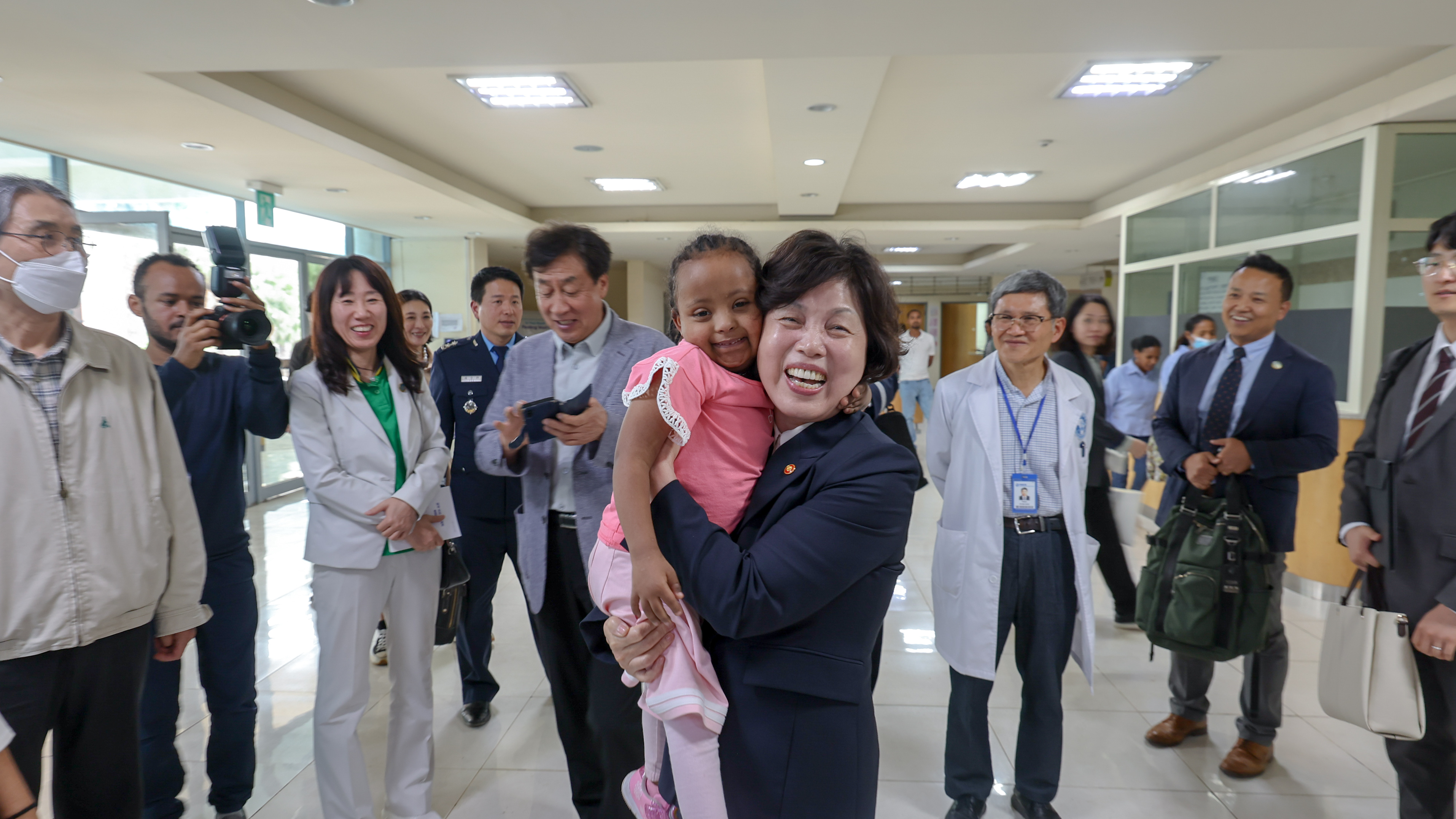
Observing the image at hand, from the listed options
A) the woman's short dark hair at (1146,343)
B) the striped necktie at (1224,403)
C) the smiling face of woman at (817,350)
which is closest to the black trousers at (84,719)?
A: the smiling face of woman at (817,350)

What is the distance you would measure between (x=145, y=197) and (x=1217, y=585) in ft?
28.8

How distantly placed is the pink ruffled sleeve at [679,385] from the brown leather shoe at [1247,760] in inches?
109

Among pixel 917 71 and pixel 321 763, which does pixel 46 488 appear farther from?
pixel 917 71

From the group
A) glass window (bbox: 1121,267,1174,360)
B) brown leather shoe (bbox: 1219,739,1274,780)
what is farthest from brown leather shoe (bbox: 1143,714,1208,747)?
glass window (bbox: 1121,267,1174,360)

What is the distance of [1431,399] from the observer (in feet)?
6.57

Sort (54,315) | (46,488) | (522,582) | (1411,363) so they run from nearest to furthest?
(46,488), (54,315), (1411,363), (522,582)

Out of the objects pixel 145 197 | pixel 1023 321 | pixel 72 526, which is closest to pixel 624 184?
pixel 145 197

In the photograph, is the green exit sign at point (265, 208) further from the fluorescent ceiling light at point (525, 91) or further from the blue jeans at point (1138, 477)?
the blue jeans at point (1138, 477)

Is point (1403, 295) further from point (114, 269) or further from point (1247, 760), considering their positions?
point (114, 269)

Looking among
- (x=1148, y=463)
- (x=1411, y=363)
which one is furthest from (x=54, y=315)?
(x=1148, y=463)

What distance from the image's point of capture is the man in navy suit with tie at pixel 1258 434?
255 cm

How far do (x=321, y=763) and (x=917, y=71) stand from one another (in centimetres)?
511

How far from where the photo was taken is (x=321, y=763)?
7.06ft

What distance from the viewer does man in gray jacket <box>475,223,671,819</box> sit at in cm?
204
